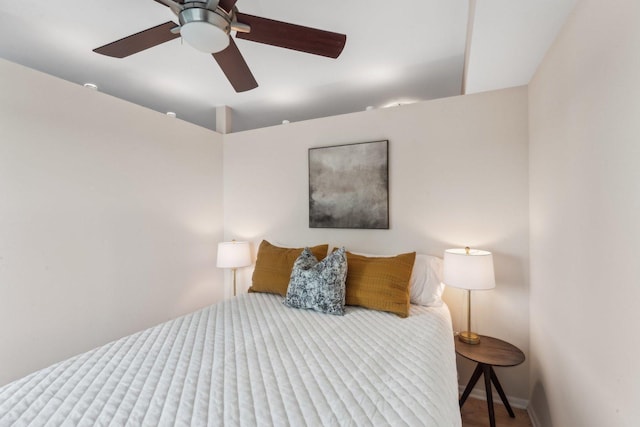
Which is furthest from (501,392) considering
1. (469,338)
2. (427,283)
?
(427,283)

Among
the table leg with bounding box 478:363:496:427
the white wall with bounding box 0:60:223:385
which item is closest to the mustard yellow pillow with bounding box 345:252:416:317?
the table leg with bounding box 478:363:496:427

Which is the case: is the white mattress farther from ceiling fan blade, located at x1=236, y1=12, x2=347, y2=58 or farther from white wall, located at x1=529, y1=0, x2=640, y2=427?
ceiling fan blade, located at x1=236, y1=12, x2=347, y2=58

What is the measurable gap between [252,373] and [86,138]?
2.01 m

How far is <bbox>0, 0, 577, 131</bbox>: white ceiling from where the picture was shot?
1569 mm

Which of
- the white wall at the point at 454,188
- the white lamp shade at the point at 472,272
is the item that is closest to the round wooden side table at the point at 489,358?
the white wall at the point at 454,188

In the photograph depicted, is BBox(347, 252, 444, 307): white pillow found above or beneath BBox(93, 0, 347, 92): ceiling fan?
beneath

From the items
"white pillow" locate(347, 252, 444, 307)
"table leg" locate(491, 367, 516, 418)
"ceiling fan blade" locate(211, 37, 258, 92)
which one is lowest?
"table leg" locate(491, 367, 516, 418)

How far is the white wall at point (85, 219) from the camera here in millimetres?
1672

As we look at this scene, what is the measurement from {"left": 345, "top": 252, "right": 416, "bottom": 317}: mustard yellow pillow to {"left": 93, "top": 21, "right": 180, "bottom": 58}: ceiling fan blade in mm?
1772

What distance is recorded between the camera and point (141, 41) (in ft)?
4.85

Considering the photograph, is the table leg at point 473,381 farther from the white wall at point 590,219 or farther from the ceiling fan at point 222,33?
the ceiling fan at point 222,33

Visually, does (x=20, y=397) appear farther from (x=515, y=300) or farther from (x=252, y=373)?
(x=515, y=300)

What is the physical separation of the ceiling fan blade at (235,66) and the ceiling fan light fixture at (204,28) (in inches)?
4.4

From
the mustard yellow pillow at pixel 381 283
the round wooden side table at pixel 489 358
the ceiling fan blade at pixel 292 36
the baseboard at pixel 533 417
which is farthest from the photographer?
the mustard yellow pillow at pixel 381 283
